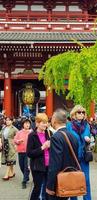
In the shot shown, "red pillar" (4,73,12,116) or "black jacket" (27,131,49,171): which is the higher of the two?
"black jacket" (27,131,49,171)

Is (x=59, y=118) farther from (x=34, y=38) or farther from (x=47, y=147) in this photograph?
(x=34, y=38)

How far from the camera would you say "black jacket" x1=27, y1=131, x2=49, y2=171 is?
6.55 m

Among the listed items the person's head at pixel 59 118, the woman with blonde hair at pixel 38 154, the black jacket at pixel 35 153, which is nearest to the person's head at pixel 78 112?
the woman with blonde hair at pixel 38 154

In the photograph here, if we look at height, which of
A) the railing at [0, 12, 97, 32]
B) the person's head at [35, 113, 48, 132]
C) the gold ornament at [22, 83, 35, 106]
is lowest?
the gold ornament at [22, 83, 35, 106]

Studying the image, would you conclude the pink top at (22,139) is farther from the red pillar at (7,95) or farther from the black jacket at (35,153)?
the red pillar at (7,95)

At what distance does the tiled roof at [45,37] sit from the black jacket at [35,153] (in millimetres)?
12228

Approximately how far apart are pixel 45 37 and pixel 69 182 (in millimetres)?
16307

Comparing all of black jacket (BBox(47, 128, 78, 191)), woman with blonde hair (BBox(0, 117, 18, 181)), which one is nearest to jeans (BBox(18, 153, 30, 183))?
woman with blonde hair (BBox(0, 117, 18, 181))

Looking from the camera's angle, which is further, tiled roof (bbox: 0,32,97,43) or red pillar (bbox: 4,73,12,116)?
red pillar (bbox: 4,73,12,116)

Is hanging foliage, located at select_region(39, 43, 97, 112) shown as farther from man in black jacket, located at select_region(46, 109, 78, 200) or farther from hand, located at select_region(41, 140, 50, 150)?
man in black jacket, located at select_region(46, 109, 78, 200)

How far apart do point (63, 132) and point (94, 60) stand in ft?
26.5

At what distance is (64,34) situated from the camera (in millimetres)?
22266

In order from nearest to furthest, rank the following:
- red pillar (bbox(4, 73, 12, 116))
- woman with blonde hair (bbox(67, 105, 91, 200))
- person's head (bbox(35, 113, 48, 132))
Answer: person's head (bbox(35, 113, 48, 132)), woman with blonde hair (bbox(67, 105, 91, 200)), red pillar (bbox(4, 73, 12, 116))

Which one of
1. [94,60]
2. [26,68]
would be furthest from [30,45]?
[94,60]
